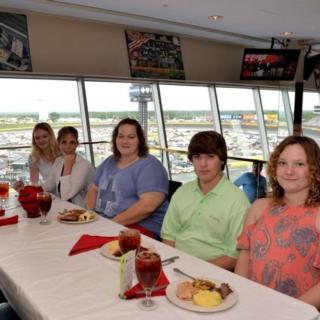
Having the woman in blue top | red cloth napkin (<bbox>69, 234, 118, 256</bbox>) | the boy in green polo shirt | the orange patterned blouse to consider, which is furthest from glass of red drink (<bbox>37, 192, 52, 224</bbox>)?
the orange patterned blouse

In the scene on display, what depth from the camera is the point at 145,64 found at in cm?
679

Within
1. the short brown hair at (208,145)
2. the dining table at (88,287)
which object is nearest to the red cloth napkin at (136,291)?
the dining table at (88,287)

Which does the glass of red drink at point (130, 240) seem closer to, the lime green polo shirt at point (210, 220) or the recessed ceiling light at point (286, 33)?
the lime green polo shirt at point (210, 220)

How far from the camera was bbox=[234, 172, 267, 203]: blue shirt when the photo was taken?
383 cm

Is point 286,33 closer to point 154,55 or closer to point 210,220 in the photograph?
point 154,55

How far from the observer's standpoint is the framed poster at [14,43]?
530cm

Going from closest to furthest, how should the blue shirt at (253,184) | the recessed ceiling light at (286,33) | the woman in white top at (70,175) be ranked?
the woman in white top at (70,175)
the blue shirt at (253,184)
the recessed ceiling light at (286,33)

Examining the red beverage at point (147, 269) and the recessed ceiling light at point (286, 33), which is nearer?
the red beverage at point (147, 269)

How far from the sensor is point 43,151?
365 cm

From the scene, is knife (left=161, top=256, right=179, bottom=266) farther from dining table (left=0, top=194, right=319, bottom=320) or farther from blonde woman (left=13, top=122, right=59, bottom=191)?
blonde woman (left=13, top=122, right=59, bottom=191)

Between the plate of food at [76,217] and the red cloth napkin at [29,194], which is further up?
the red cloth napkin at [29,194]

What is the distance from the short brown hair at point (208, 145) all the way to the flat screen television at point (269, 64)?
19.2 ft

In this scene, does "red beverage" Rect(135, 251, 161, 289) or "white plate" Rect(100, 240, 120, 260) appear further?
"white plate" Rect(100, 240, 120, 260)

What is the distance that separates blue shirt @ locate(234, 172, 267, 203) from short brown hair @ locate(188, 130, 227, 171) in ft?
6.17
